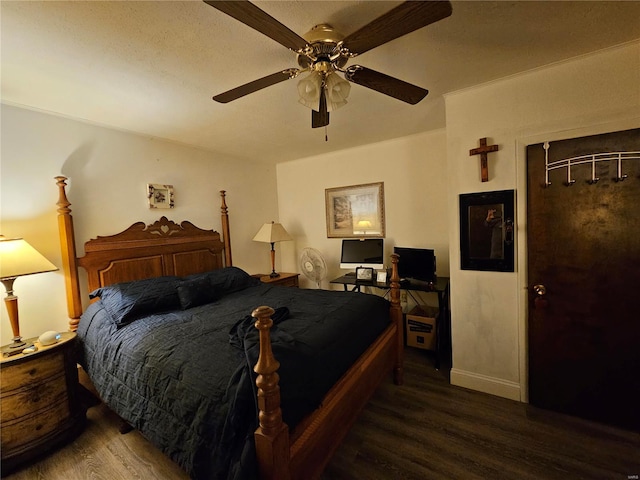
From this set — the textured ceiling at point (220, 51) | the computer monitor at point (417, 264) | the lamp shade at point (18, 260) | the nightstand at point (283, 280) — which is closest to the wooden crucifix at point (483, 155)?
the textured ceiling at point (220, 51)

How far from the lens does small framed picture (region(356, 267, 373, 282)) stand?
3.21m

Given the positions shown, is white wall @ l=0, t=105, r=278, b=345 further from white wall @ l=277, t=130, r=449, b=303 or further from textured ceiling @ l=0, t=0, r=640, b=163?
white wall @ l=277, t=130, r=449, b=303

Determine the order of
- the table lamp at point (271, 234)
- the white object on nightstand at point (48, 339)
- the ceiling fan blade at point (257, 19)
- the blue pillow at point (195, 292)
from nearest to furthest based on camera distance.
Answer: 1. the ceiling fan blade at point (257, 19)
2. the white object on nightstand at point (48, 339)
3. the blue pillow at point (195, 292)
4. the table lamp at point (271, 234)

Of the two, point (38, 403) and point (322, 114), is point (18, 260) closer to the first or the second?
point (38, 403)

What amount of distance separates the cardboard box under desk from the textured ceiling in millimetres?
2070

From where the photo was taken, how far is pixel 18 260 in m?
1.82

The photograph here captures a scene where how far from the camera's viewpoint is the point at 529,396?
2061 millimetres

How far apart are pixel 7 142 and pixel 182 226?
144 cm

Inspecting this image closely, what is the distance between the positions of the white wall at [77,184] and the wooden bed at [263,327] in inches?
4.4

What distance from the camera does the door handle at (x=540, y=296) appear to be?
1947 mm

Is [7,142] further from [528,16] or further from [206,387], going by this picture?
[528,16]

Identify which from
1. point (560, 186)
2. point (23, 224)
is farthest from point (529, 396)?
point (23, 224)

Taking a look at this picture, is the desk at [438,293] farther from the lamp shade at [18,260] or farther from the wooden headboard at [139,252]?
the lamp shade at [18,260]

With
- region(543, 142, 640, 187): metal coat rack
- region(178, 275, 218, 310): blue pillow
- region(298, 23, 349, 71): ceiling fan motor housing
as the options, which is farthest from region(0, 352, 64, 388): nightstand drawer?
region(543, 142, 640, 187): metal coat rack
